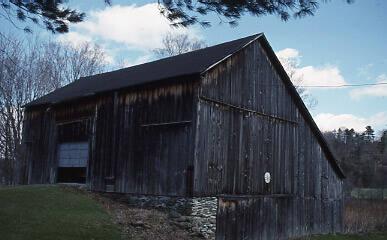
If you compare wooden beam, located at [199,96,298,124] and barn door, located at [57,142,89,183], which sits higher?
wooden beam, located at [199,96,298,124]

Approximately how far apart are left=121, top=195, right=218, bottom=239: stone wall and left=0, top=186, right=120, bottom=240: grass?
2.15 m

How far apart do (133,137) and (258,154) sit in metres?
5.17

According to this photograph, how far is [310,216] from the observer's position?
70.9ft

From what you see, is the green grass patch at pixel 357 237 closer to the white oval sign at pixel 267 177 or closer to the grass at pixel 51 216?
the white oval sign at pixel 267 177

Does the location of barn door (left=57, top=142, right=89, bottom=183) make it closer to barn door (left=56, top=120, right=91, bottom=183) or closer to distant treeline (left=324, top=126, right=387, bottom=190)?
barn door (left=56, top=120, right=91, bottom=183)

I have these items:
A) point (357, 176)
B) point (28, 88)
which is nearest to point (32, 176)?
point (28, 88)

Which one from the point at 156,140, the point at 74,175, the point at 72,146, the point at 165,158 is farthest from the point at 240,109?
the point at 74,175

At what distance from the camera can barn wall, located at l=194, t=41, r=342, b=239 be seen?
53.3 feet

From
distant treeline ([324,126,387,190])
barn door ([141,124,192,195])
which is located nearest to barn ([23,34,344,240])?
barn door ([141,124,192,195])

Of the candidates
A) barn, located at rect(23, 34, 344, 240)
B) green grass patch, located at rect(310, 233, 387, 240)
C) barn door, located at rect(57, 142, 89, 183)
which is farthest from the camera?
green grass patch, located at rect(310, 233, 387, 240)

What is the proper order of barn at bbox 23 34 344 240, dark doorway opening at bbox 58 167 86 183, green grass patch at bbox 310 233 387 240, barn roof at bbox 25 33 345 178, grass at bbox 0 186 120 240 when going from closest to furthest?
grass at bbox 0 186 120 240, barn at bbox 23 34 344 240, barn roof at bbox 25 33 345 178, green grass patch at bbox 310 233 387 240, dark doorway opening at bbox 58 167 86 183

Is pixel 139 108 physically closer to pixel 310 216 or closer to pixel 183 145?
pixel 183 145

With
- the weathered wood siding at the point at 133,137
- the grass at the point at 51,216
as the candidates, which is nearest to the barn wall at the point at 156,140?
the weathered wood siding at the point at 133,137

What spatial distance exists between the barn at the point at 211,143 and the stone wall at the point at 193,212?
0.09 meters
